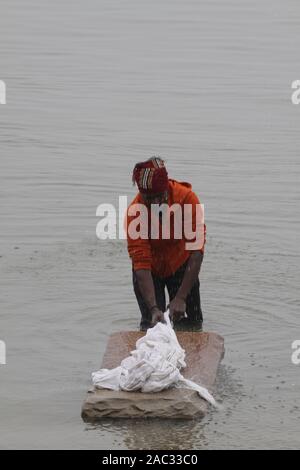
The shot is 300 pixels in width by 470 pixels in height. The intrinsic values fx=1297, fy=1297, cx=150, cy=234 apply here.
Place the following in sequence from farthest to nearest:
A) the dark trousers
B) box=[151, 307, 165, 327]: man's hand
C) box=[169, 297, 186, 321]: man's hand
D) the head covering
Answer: the dark trousers, box=[169, 297, 186, 321]: man's hand, box=[151, 307, 165, 327]: man's hand, the head covering

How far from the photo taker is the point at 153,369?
843 cm

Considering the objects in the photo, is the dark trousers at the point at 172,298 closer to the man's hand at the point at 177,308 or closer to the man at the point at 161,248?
the man at the point at 161,248

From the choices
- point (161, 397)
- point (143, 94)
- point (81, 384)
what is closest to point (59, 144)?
point (143, 94)

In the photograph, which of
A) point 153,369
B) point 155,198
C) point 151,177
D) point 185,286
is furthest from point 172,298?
point 153,369

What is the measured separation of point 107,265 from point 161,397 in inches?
167

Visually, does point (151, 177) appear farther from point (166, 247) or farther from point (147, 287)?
point (147, 287)

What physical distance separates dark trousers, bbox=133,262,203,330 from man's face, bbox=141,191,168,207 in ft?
2.14

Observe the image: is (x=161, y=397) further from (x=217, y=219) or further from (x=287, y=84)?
(x=287, y=84)

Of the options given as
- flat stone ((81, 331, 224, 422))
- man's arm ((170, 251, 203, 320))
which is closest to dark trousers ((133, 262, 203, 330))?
man's arm ((170, 251, 203, 320))

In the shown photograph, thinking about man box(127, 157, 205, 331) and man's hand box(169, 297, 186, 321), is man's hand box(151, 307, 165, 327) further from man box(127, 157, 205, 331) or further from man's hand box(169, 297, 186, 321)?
man's hand box(169, 297, 186, 321)

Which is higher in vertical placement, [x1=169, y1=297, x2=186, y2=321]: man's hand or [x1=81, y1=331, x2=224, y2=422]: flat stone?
[x1=169, y1=297, x2=186, y2=321]: man's hand

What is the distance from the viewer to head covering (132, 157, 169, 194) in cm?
910

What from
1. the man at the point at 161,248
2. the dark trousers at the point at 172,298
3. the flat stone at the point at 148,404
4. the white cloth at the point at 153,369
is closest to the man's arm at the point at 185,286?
the man at the point at 161,248

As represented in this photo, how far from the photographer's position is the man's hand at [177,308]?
9.43m
